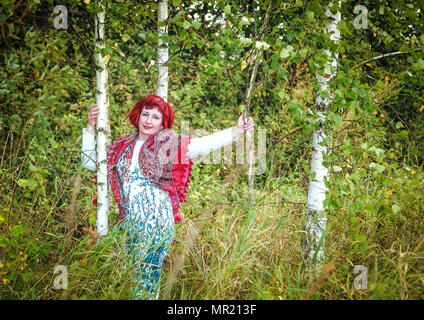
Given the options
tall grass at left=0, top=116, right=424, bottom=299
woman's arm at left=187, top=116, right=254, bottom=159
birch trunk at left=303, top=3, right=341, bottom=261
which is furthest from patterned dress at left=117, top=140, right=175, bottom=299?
birch trunk at left=303, top=3, right=341, bottom=261

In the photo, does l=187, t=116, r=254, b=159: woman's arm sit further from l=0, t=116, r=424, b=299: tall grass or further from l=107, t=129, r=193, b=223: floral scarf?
l=0, t=116, r=424, b=299: tall grass

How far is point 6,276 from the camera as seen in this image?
2.12 meters

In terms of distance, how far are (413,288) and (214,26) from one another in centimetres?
418

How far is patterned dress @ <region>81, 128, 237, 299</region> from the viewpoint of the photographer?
2.29 metres

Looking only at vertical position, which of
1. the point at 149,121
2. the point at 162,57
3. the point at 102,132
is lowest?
the point at 102,132

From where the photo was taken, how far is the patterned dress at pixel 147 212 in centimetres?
229

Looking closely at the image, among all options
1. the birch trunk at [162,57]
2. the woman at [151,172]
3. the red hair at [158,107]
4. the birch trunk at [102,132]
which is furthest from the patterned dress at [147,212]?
the birch trunk at [162,57]

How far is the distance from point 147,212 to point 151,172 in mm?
300

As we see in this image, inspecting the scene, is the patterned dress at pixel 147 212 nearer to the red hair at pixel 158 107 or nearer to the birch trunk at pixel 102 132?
the birch trunk at pixel 102 132

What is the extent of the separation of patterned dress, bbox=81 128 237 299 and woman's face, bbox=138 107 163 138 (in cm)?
14

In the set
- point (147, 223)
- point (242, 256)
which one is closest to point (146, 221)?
point (147, 223)

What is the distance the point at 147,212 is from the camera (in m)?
2.39

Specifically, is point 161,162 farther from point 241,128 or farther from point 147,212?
point 241,128
